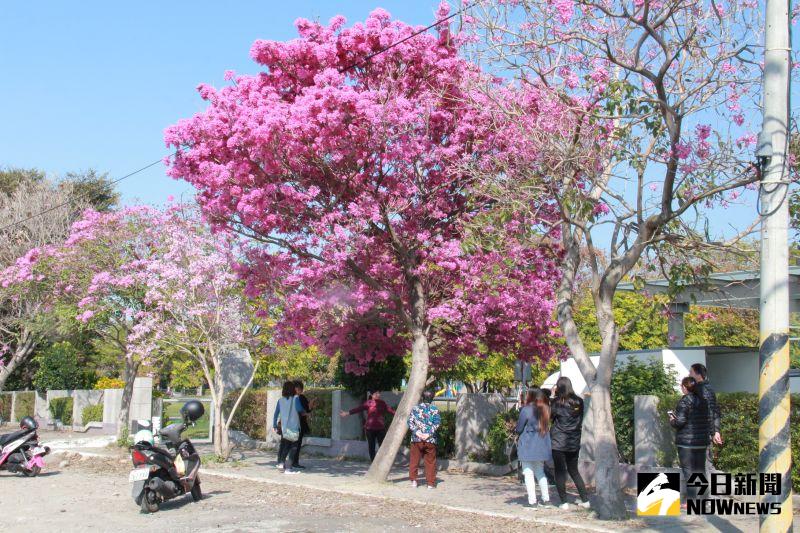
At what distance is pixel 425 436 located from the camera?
509 inches

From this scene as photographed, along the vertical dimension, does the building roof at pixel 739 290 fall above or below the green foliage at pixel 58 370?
above

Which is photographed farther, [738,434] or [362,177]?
[362,177]

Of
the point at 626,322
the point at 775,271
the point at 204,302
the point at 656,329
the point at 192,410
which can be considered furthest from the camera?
the point at 656,329

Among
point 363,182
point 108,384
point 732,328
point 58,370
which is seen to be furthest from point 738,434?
point 58,370

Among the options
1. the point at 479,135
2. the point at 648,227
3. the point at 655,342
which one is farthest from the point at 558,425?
the point at 655,342

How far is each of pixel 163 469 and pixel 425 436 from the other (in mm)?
3897

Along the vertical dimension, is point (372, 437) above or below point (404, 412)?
below

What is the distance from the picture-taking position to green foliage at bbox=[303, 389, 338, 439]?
1962 cm

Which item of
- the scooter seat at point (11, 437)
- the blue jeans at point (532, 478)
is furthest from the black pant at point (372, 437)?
the scooter seat at point (11, 437)

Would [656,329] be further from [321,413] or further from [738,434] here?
[738,434]

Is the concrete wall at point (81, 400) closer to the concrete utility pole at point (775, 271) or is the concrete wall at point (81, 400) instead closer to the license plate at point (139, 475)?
the license plate at point (139, 475)

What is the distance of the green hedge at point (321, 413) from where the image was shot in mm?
19625

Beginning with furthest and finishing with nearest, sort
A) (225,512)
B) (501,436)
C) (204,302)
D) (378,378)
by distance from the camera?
1. (378,378)
2. (204,302)
3. (501,436)
4. (225,512)

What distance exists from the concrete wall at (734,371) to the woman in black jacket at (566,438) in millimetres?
11262
